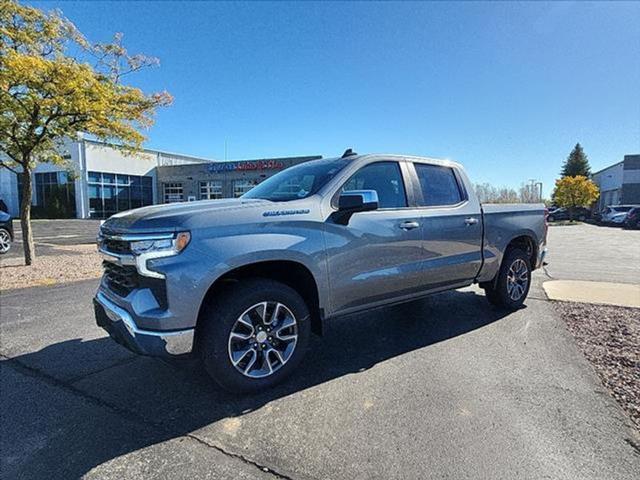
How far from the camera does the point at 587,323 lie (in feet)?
16.5

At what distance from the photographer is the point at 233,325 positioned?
3018 mm

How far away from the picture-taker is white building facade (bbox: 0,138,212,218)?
118 feet

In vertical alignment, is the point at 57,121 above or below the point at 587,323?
above

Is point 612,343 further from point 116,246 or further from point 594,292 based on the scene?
point 116,246

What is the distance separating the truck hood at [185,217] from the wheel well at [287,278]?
418 millimetres

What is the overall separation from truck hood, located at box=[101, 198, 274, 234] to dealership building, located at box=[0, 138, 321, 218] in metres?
31.1

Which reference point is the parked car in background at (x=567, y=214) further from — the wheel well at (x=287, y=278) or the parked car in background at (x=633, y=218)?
the wheel well at (x=287, y=278)

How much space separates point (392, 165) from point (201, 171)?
132 feet

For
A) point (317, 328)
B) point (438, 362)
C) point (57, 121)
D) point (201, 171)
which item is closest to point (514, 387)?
point (438, 362)

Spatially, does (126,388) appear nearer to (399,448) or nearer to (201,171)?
(399,448)

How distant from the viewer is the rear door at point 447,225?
4.35 metres

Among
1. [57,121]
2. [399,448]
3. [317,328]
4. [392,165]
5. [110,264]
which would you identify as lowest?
[399,448]

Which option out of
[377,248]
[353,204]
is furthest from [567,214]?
[353,204]

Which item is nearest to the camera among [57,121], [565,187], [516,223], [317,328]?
[317,328]
